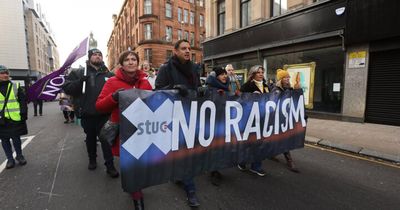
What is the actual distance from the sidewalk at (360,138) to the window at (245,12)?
27.3 ft

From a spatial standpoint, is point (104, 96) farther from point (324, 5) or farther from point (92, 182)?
point (324, 5)

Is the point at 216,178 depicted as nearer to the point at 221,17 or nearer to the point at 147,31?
the point at 221,17

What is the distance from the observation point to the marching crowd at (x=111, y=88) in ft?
9.06

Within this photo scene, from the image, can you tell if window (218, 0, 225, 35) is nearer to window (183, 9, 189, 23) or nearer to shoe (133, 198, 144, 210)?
shoe (133, 198, 144, 210)

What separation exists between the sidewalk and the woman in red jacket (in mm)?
5061

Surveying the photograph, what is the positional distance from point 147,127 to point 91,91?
196cm

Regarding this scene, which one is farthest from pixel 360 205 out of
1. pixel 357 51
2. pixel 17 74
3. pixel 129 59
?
pixel 17 74

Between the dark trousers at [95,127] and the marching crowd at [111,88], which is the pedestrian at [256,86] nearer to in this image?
the marching crowd at [111,88]

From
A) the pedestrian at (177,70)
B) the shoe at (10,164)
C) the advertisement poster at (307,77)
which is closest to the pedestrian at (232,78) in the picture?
the pedestrian at (177,70)

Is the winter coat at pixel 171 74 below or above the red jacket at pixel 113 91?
above

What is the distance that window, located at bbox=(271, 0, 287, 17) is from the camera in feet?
38.1

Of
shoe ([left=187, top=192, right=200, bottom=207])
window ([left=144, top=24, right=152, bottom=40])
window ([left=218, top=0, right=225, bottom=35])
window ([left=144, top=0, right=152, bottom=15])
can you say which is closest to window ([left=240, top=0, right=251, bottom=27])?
window ([left=218, top=0, right=225, bottom=35])

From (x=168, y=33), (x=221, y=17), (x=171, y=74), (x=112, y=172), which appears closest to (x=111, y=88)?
(x=171, y=74)

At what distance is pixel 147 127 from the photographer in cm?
254
